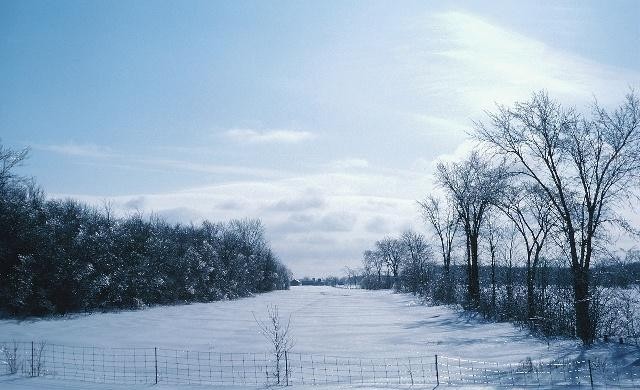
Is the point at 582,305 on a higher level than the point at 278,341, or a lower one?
higher

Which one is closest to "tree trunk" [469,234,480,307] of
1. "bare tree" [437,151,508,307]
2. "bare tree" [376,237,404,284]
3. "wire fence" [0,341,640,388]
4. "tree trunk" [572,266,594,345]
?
"bare tree" [437,151,508,307]

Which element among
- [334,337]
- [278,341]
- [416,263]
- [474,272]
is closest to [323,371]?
[278,341]

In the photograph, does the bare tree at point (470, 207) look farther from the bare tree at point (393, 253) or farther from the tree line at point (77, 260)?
the bare tree at point (393, 253)

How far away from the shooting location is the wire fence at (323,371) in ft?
44.2

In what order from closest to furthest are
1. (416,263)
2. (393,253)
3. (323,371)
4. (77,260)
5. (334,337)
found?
(323,371) → (334,337) → (77,260) → (416,263) → (393,253)

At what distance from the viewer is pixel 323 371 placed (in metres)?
15.7

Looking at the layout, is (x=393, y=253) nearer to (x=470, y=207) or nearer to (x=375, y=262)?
(x=375, y=262)

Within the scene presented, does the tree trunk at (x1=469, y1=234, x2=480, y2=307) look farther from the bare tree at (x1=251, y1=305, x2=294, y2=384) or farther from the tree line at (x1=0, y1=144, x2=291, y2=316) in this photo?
the tree line at (x1=0, y1=144, x2=291, y2=316)

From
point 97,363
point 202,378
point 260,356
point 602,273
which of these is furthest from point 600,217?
point 97,363

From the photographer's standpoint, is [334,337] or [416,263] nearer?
[334,337]

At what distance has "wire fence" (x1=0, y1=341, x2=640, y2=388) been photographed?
13484 millimetres

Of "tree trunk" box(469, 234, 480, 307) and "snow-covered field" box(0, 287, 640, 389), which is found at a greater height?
"tree trunk" box(469, 234, 480, 307)

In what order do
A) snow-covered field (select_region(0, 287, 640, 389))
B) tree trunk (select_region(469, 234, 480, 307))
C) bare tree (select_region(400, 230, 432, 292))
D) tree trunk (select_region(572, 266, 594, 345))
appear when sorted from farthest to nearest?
bare tree (select_region(400, 230, 432, 292)) < tree trunk (select_region(469, 234, 480, 307)) < tree trunk (select_region(572, 266, 594, 345)) < snow-covered field (select_region(0, 287, 640, 389))

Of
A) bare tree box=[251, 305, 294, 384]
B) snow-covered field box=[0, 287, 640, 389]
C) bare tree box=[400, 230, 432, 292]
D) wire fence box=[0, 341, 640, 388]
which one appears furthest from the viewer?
bare tree box=[400, 230, 432, 292]
